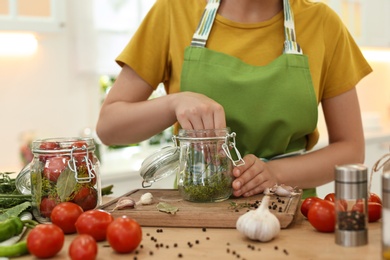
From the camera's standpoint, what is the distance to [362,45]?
4363 millimetres

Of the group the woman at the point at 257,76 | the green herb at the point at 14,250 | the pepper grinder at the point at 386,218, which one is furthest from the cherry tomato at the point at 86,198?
the pepper grinder at the point at 386,218

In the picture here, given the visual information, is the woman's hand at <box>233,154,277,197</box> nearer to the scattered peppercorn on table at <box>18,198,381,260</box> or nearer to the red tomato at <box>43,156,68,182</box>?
the scattered peppercorn on table at <box>18,198,381,260</box>

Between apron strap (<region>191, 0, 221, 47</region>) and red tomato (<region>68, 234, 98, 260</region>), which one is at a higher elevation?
apron strap (<region>191, 0, 221, 47</region>)

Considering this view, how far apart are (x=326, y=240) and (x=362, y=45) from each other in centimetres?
350

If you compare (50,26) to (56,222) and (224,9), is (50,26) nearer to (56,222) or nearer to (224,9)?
(224,9)

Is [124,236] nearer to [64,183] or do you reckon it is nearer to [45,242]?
[45,242]

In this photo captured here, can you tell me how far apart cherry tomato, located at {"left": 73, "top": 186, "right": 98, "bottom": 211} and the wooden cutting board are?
38 mm

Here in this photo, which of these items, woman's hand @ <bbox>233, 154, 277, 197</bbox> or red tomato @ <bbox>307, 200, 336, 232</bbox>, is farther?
woman's hand @ <bbox>233, 154, 277, 197</bbox>

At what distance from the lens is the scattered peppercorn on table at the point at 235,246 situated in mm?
994

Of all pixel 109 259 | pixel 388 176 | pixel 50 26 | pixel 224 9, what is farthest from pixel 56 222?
pixel 50 26

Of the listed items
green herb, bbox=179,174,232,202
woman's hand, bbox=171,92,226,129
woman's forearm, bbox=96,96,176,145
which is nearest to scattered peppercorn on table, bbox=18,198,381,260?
green herb, bbox=179,174,232,202

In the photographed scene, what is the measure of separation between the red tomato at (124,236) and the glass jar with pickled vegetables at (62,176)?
0.22 metres

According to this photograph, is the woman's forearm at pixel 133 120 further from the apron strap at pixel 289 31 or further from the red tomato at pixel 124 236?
the red tomato at pixel 124 236

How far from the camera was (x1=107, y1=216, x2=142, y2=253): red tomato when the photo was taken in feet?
3.33
